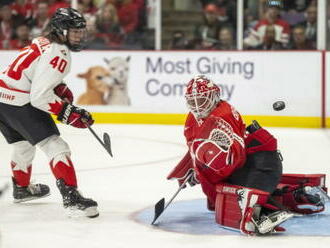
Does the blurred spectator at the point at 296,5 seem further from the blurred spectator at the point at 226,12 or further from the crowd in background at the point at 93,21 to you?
the crowd in background at the point at 93,21

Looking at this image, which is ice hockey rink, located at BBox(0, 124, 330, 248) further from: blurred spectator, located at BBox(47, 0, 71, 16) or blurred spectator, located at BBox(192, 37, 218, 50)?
blurred spectator, located at BBox(47, 0, 71, 16)

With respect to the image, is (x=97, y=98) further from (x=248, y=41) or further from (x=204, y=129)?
(x=204, y=129)

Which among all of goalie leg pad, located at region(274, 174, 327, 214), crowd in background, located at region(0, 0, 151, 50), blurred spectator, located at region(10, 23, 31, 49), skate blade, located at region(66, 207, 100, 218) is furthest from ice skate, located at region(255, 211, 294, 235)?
blurred spectator, located at region(10, 23, 31, 49)

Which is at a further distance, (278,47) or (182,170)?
(278,47)

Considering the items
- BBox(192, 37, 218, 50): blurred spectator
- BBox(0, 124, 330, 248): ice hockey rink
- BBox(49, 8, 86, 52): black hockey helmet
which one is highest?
BBox(49, 8, 86, 52): black hockey helmet

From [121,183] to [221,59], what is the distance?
357 cm

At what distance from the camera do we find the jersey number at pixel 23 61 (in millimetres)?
4797

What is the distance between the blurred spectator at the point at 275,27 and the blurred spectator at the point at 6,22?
287cm

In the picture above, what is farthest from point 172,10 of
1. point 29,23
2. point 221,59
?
point 29,23

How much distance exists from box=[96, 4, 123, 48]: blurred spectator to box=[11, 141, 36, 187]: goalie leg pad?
16.6 ft

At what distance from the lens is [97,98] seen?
954 centimetres

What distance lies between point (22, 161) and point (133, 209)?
2.44 feet

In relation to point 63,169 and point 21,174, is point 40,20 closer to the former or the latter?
point 21,174

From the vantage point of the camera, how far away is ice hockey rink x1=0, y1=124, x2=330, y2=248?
13.7ft
